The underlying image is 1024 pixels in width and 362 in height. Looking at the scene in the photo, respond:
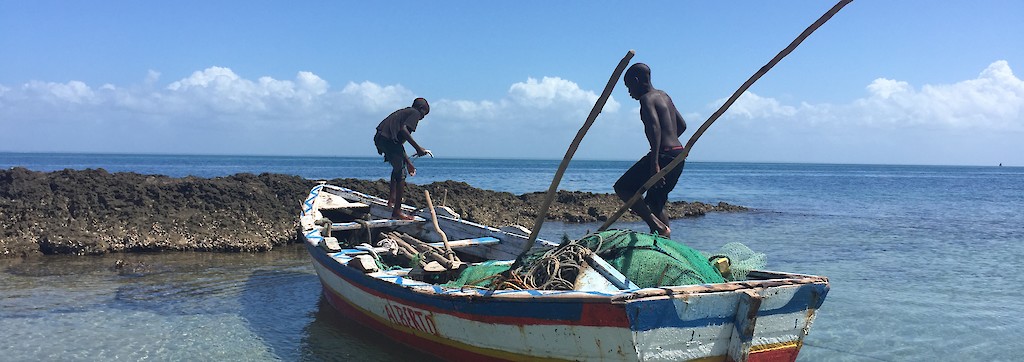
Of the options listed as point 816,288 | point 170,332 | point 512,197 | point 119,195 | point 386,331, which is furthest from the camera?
point 512,197

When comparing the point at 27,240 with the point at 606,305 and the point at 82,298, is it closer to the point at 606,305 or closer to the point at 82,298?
the point at 82,298

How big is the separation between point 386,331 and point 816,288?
3734 mm

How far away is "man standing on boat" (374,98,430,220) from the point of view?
8.91m

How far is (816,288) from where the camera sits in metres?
4.34

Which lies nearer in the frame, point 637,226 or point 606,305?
point 606,305

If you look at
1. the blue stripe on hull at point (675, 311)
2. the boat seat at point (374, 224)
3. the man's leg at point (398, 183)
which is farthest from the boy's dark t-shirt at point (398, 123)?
the blue stripe on hull at point (675, 311)

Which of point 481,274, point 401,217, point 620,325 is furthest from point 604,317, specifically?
point 401,217

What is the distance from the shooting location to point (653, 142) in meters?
5.73

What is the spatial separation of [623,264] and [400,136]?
485cm

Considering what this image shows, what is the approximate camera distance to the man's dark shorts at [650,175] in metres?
5.89

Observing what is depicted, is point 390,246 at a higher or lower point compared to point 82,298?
higher

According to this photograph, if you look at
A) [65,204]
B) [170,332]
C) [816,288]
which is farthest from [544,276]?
[65,204]

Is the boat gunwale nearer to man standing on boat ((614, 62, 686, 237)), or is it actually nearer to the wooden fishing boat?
the wooden fishing boat

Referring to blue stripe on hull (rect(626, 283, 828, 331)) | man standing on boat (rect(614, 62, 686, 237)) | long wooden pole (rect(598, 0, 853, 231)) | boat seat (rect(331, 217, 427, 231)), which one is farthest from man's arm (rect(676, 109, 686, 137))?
boat seat (rect(331, 217, 427, 231))
